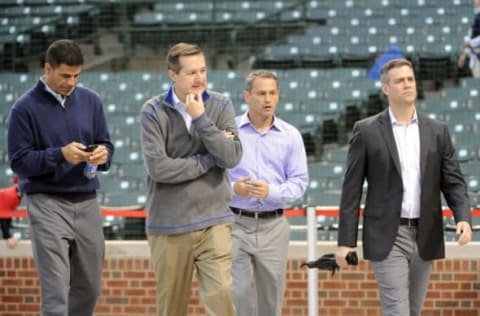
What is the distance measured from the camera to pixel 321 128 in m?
13.2

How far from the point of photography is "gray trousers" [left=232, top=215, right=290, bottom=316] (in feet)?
22.7

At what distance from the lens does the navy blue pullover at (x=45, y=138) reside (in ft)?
20.1

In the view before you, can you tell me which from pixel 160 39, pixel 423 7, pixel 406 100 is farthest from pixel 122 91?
pixel 406 100

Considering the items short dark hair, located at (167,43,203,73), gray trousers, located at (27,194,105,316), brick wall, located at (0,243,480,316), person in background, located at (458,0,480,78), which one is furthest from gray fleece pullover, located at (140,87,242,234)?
person in background, located at (458,0,480,78)

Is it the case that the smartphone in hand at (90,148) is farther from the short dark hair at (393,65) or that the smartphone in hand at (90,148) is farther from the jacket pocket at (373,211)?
the short dark hair at (393,65)

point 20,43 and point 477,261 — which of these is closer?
point 477,261

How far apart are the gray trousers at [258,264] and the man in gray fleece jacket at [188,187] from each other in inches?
31.3

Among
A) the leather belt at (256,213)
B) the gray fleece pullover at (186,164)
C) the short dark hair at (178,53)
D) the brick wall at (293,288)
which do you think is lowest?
the brick wall at (293,288)

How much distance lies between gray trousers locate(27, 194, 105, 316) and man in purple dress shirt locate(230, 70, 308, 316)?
935 mm

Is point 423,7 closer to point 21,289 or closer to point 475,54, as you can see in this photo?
point 475,54

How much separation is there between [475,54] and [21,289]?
20.8 feet

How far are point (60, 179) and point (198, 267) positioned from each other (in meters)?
0.87

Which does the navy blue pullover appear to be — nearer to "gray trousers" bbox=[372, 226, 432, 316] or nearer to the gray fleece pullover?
the gray fleece pullover

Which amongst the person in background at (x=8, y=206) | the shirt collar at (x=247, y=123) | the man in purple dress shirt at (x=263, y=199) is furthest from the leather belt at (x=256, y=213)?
the person in background at (x=8, y=206)
